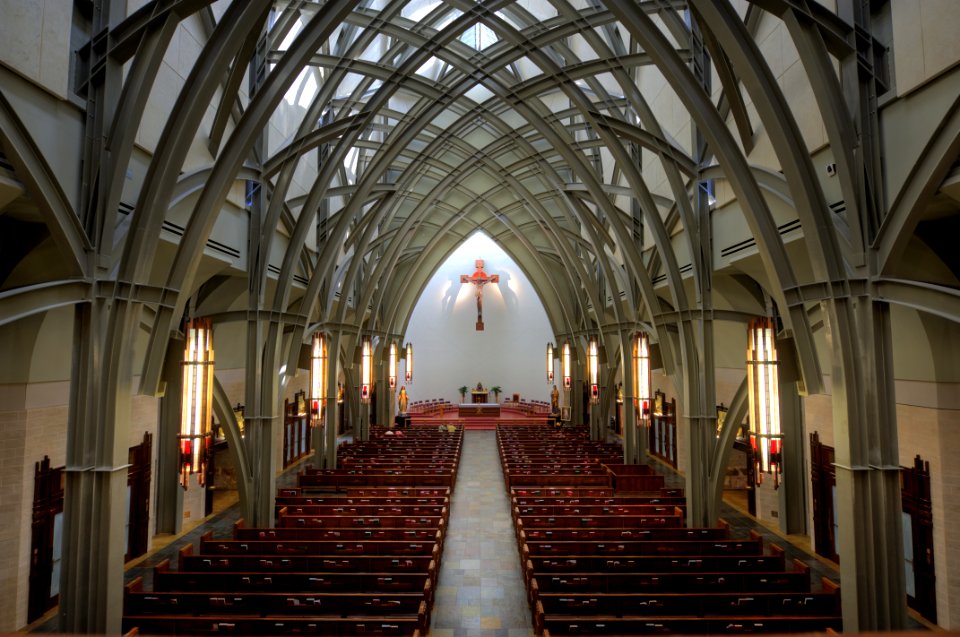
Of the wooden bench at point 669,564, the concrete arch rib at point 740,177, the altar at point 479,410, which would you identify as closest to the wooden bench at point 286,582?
the wooden bench at point 669,564

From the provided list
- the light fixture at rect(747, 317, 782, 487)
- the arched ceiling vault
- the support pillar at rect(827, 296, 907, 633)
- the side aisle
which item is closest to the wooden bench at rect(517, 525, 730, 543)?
the side aisle

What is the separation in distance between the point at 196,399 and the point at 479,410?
30318mm

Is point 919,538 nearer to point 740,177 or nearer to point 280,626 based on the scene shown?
point 740,177

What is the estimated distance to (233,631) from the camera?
7.90m

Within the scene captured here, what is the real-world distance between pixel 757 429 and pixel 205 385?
10564mm

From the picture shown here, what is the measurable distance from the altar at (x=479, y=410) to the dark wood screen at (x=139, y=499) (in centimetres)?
2672

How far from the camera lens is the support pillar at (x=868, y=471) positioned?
7.40 metres

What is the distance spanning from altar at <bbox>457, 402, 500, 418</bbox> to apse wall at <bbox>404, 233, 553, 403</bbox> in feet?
18.5

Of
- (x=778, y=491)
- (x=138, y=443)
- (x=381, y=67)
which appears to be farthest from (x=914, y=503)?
(x=138, y=443)

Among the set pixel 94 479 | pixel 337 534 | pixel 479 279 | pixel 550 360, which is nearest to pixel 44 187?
pixel 94 479

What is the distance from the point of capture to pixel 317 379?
61.9 feet

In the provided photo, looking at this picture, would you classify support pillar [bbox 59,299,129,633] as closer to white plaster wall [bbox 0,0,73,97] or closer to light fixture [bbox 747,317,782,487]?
white plaster wall [bbox 0,0,73,97]

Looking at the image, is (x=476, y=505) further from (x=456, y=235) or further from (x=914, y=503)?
(x=456, y=235)

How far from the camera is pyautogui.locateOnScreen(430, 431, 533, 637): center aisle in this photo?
991 cm
